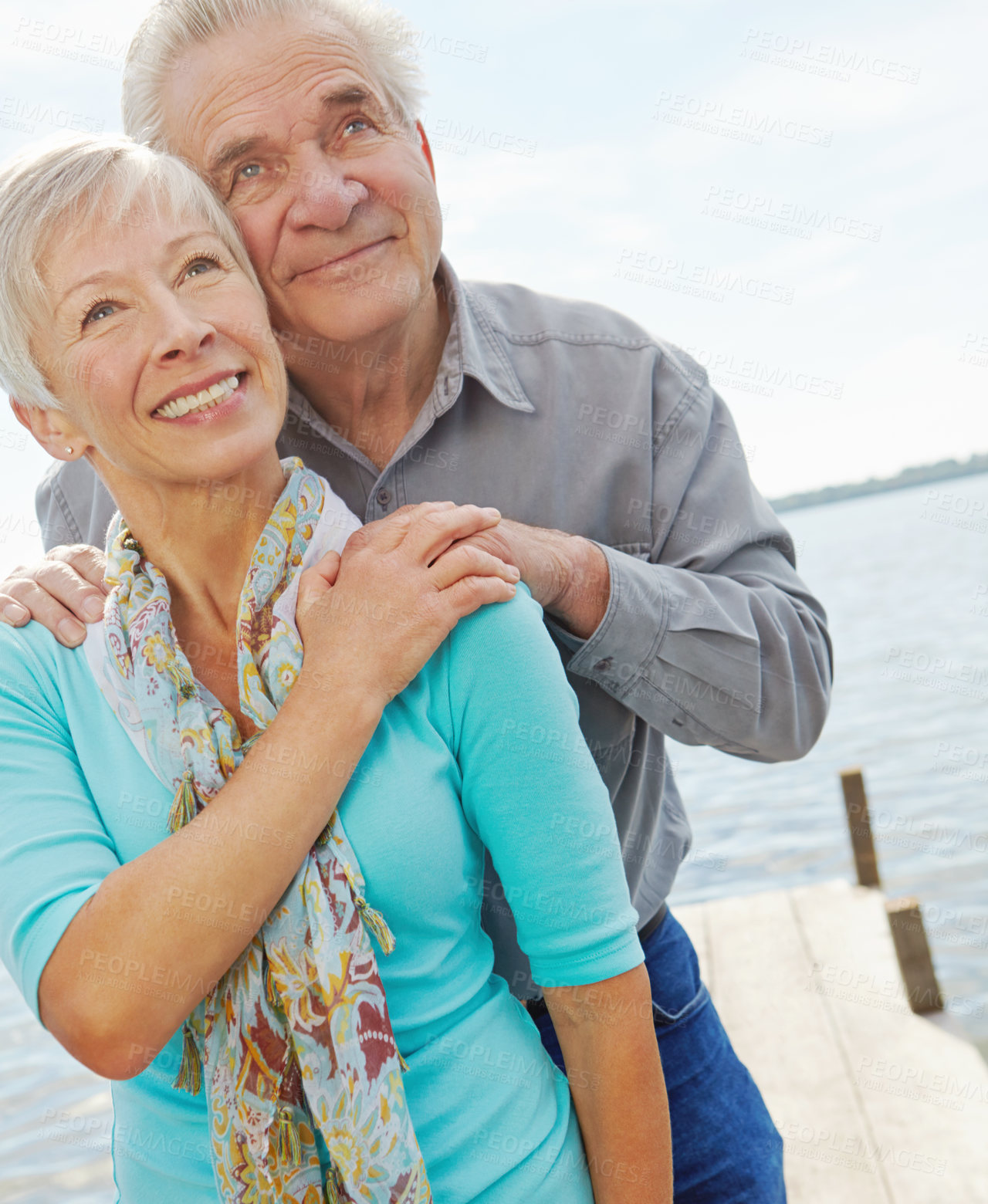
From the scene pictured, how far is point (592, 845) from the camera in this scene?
1.35 m

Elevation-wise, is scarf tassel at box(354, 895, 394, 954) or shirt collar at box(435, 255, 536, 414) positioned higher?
shirt collar at box(435, 255, 536, 414)

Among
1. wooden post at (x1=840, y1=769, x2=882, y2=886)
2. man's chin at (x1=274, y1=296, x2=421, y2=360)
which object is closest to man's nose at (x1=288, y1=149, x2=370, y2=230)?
man's chin at (x1=274, y1=296, x2=421, y2=360)

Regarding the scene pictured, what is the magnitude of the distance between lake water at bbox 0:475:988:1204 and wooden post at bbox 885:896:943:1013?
148cm

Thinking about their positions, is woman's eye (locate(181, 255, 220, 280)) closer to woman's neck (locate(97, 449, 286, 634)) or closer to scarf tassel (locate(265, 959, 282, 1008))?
woman's neck (locate(97, 449, 286, 634))

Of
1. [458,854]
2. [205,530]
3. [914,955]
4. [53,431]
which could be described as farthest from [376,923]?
[914,955]

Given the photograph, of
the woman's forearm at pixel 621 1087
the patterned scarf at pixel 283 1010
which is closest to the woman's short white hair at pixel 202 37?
the patterned scarf at pixel 283 1010

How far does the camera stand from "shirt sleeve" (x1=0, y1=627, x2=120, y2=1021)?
123 cm

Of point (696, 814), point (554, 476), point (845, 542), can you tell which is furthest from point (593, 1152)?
point (845, 542)

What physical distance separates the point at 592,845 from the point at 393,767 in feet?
0.91

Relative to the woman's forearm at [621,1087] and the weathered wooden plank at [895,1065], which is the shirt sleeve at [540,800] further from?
the weathered wooden plank at [895,1065]

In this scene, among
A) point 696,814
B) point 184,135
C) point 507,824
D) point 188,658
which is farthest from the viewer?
point 696,814

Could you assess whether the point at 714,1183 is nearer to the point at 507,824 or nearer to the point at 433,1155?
the point at 433,1155

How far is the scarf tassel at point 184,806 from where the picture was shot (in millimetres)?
1337

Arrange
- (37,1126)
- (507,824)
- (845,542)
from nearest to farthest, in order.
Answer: (507,824), (37,1126), (845,542)
